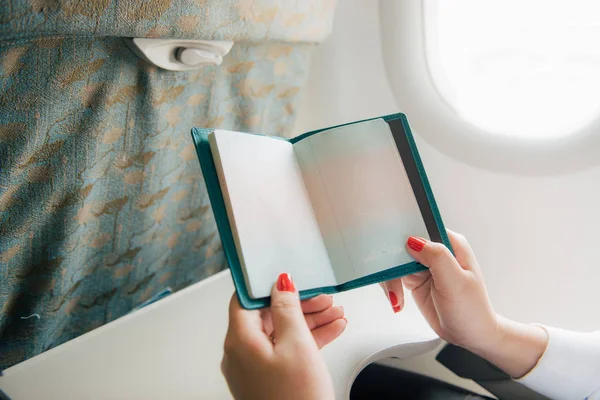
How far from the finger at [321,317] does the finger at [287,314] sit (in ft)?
0.47

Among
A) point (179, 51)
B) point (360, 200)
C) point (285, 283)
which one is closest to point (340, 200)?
point (360, 200)

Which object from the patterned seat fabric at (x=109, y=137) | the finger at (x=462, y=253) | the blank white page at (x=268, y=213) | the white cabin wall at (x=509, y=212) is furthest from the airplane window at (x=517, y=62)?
the blank white page at (x=268, y=213)

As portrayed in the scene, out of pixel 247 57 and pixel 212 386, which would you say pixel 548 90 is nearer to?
pixel 247 57

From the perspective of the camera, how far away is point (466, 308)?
678mm

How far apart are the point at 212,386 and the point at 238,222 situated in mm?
294

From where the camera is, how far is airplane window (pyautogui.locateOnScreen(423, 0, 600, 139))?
3.16 feet

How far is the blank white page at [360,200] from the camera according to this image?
0.63 m

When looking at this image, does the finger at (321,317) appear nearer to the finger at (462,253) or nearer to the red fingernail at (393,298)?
the red fingernail at (393,298)

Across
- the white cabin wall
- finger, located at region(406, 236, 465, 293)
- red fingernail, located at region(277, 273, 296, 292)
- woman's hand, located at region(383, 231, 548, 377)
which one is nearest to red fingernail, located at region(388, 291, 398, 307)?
woman's hand, located at region(383, 231, 548, 377)

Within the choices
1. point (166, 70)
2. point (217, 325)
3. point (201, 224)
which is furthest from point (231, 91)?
point (217, 325)

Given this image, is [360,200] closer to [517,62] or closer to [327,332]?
[327,332]

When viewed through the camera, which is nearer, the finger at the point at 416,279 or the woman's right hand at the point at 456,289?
the woman's right hand at the point at 456,289

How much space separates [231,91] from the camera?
0.96 m

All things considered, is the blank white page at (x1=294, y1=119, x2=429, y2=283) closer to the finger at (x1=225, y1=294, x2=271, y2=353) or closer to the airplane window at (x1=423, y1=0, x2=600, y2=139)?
the finger at (x1=225, y1=294, x2=271, y2=353)
